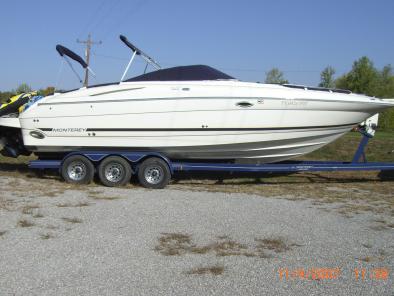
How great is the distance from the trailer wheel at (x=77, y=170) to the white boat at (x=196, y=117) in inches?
12.3

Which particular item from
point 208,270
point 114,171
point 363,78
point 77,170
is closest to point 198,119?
point 114,171

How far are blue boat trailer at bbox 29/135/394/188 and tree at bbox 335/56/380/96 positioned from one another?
3476 cm

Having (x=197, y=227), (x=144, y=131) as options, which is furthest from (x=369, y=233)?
(x=144, y=131)

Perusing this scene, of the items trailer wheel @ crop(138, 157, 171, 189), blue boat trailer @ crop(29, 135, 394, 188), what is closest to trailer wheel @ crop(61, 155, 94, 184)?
blue boat trailer @ crop(29, 135, 394, 188)

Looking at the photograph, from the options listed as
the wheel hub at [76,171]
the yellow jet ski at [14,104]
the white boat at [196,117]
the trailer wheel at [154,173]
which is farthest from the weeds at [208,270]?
the yellow jet ski at [14,104]

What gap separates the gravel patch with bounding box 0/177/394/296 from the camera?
3928 mm

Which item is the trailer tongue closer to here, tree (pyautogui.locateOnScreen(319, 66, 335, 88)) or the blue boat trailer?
the blue boat trailer

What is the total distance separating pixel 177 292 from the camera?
3.78m

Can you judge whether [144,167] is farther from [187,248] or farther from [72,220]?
[187,248]

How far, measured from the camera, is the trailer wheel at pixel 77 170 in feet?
29.4

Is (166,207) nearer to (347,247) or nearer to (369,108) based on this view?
(347,247)

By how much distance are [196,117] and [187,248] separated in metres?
4.07

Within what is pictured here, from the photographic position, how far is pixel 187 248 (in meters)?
4.91

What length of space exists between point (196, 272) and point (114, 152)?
5139 mm
